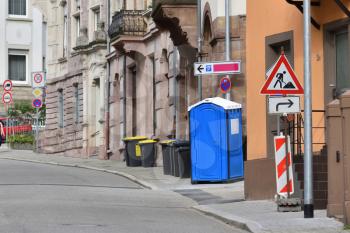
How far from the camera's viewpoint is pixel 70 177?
27.7 meters

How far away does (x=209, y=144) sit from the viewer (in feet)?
81.6

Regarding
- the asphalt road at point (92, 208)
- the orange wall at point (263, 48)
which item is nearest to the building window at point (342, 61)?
the orange wall at point (263, 48)

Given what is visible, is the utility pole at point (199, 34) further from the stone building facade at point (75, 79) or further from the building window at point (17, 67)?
the building window at point (17, 67)

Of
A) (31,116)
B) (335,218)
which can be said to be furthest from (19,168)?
(31,116)

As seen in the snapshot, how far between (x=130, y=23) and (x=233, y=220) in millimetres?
22618

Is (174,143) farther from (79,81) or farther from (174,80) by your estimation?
(79,81)

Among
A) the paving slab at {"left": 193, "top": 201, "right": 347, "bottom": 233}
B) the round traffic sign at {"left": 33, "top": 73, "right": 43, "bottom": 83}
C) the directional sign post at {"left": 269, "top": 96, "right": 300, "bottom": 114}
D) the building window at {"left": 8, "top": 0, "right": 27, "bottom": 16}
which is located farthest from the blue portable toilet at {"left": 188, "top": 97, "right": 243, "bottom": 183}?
the building window at {"left": 8, "top": 0, "right": 27, "bottom": 16}

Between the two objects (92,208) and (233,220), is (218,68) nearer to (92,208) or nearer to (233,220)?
(92,208)

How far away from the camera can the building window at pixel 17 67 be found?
66188 millimetres

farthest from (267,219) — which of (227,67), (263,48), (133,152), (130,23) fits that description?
(130,23)

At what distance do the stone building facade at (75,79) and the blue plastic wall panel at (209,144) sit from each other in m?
18.1

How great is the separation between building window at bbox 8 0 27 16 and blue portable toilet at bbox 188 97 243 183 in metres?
43.4

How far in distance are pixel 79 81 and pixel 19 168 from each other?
48.7ft

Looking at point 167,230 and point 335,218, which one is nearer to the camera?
point 167,230
